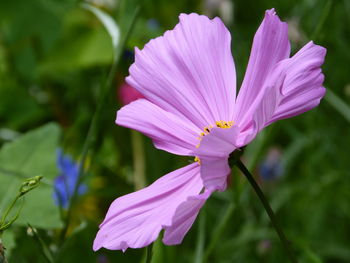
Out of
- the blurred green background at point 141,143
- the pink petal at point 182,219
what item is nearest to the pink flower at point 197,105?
the pink petal at point 182,219

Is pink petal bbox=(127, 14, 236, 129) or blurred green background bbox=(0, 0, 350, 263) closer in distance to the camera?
pink petal bbox=(127, 14, 236, 129)

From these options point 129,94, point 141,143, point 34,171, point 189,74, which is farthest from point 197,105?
point 141,143

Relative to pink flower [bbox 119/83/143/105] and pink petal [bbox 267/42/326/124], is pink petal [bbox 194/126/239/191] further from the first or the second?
pink flower [bbox 119/83/143/105]

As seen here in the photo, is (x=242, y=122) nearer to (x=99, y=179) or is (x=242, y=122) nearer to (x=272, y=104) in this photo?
(x=272, y=104)

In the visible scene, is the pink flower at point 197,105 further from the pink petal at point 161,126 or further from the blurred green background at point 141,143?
the blurred green background at point 141,143

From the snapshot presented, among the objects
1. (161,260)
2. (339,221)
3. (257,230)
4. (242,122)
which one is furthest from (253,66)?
(339,221)

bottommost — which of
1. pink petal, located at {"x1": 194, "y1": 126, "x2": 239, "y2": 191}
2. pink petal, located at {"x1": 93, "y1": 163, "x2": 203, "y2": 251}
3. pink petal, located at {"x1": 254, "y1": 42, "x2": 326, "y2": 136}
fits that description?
pink petal, located at {"x1": 93, "y1": 163, "x2": 203, "y2": 251}

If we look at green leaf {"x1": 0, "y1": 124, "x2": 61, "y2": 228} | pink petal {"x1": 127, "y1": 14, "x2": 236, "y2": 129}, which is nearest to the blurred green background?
green leaf {"x1": 0, "y1": 124, "x2": 61, "y2": 228}

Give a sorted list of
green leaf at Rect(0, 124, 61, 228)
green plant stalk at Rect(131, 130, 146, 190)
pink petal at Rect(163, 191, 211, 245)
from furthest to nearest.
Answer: green plant stalk at Rect(131, 130, 146, 190), green leaf at Rect(0, 124, 61, 228), pink petal at Rect(163, 191, 211, 245)
